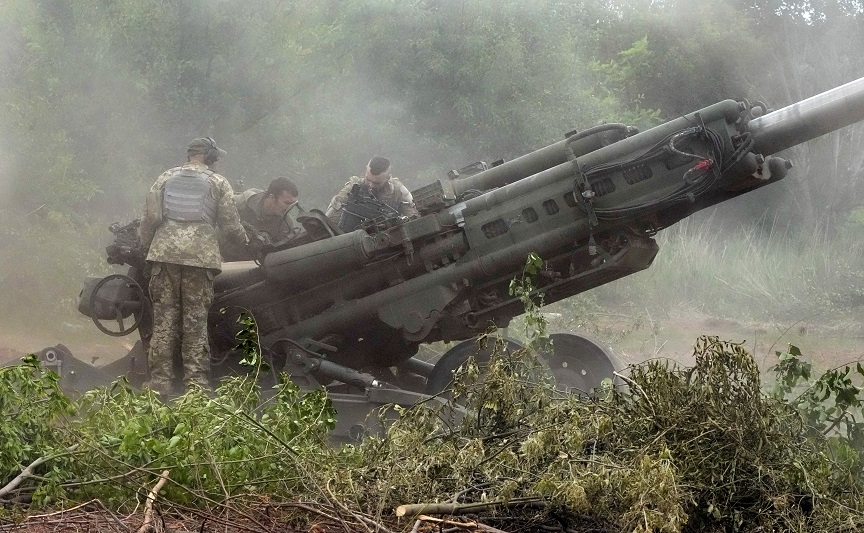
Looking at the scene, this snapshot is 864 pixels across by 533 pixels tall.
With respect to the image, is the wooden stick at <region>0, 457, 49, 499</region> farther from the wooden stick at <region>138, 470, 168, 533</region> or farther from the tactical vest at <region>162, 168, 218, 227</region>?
the tactical vest at <region>162, 168, 218, 227</region>

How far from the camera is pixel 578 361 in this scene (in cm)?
902

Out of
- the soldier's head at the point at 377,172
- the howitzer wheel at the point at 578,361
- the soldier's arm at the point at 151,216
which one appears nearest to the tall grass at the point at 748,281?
the soldier's head at the point at 377,172

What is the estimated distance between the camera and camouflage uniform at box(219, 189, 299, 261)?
366 inches

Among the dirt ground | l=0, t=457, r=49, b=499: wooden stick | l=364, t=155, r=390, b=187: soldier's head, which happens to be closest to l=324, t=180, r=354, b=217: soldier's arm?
l=364, t=155, r=390, b=187: soldier's head

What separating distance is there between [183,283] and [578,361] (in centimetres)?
303

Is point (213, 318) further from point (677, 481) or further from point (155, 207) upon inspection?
point (677, 481)

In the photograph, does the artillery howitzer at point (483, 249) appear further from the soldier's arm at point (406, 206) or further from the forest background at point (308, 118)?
the forest background at point (308, 118)

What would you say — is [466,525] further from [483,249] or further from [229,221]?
[229,221]

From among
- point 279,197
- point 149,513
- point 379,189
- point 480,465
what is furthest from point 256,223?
point 149,513

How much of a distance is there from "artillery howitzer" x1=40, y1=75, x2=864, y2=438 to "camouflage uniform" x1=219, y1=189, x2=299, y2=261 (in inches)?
6.3

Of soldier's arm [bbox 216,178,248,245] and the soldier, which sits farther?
the soldier

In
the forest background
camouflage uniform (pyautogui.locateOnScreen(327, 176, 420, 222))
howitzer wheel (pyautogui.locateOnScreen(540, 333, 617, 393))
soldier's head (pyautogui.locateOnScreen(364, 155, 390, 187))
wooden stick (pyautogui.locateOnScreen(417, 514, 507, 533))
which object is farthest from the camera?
the forest background

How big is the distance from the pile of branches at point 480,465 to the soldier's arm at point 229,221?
3481 millimetres

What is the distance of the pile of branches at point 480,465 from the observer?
14.3 ft
